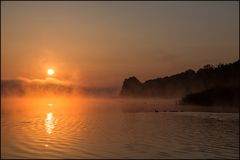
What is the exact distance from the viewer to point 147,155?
25750 millimetres

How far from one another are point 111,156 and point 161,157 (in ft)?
12.5

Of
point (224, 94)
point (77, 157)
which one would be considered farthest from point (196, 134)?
point (224, 94)

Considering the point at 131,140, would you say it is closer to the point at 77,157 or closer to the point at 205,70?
the point at 77,157

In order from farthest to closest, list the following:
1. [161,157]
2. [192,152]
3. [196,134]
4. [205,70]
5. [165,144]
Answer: [205,70]
[196,134]
[165,144]
[192,152]
[161,157]

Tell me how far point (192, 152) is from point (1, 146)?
17.3m

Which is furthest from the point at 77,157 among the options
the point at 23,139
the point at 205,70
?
the point at 205,70

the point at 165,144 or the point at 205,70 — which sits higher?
the point at 205,70

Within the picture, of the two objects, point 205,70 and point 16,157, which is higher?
point 205,70

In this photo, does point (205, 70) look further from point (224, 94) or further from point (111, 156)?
point (111, 156)

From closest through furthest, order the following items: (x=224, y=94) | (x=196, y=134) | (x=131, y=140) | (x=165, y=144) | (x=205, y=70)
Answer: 1. (x=165, y=144)
2. (x=131, y=140)
3. (x=196, y=134)
4. (x=224, y=94)
5. (x=205, y=70)

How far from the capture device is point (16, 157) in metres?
25.7

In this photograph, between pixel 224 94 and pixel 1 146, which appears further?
pixel 224 94

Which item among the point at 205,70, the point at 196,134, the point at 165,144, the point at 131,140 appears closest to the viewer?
the point at 165,144

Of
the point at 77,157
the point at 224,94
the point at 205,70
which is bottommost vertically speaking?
the point at 77,157
